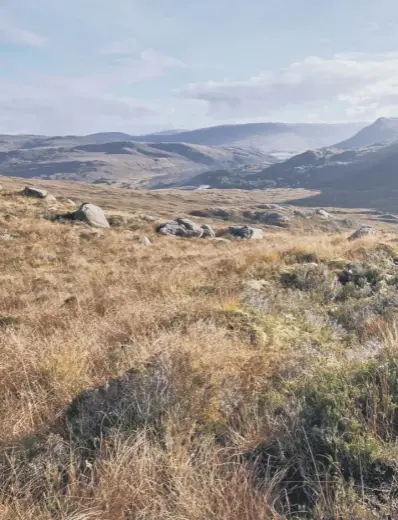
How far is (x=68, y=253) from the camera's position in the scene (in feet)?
60.3

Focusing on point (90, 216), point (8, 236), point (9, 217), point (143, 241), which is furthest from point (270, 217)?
point (8, 236)

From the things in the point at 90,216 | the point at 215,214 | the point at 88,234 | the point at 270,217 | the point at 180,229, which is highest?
the point at 90,216

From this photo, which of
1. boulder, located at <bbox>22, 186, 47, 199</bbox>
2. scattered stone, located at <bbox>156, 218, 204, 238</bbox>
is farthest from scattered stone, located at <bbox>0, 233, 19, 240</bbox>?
boulder, located at <bbox>22, 186, 47, 199</bbox>

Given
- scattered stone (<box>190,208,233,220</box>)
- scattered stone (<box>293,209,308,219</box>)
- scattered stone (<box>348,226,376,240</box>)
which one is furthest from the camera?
scattered stone (<box>293,209,308,219</box>)

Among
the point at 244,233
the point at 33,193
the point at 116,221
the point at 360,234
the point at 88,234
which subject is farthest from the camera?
the point at 244,233

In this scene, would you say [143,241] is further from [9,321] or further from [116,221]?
[9,321]

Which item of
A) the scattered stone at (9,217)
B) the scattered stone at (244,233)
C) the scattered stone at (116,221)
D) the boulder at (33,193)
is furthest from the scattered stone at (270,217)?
the scattered stone at (9,217)

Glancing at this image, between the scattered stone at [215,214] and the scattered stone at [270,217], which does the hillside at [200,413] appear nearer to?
the scattered stone at [270,217]

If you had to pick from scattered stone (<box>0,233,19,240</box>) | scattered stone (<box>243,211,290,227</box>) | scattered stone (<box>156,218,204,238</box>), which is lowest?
scattered stone (<box>243,211,290,227</box>)

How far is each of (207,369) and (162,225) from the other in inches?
1263

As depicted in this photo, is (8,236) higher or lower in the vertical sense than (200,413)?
lower

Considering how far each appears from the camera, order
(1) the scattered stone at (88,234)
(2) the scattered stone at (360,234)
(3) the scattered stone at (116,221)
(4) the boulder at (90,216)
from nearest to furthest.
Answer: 1. (2) the scattered stone at (360,234)
2. (1) the scattered stone at (88,234)
3. (4) the boulder at (90,216)
4. (3) the scattered stone at (116,221)

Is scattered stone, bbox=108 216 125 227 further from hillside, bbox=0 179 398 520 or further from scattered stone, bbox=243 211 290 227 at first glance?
scattered stone, bbox=243 211 290 227

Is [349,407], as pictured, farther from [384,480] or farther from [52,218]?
[52,218]
